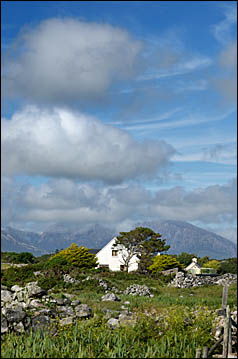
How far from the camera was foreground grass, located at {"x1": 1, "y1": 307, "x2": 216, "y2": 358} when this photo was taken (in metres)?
7.70

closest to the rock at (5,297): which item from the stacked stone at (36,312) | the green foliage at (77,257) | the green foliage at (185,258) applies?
the stacked stone at (36,312)

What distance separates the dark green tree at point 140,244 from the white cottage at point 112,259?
499 millimetres

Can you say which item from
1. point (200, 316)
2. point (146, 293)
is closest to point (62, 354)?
point (200, 316)

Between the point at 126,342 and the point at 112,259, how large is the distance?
27.6 metres

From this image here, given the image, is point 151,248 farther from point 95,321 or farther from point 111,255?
point 95,321

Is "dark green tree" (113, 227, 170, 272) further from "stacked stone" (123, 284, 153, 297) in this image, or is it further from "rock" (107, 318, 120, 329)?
"rock" (107, 318, 120, 329)

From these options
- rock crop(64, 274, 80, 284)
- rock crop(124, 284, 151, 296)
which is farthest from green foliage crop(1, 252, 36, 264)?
rock crop(124, 284, 151, 296)

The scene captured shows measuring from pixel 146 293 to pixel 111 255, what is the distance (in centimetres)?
1427

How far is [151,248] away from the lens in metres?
33.0

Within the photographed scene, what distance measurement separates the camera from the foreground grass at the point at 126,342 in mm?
7699

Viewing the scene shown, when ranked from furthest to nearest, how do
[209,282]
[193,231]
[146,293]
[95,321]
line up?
[193,231]
[209,282]
[146,293]
[95,321]

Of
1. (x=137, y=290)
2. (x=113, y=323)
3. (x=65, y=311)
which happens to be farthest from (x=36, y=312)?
(x=137, y=290)

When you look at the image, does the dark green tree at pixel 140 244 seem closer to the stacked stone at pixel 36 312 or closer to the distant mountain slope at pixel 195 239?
the stacked stone at pixel 36 312

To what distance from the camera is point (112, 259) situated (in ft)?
118
